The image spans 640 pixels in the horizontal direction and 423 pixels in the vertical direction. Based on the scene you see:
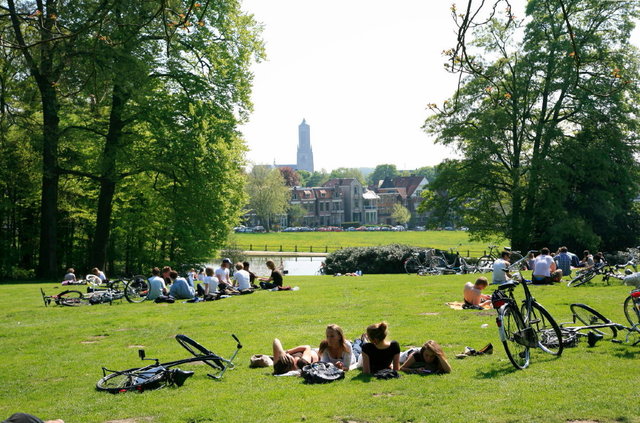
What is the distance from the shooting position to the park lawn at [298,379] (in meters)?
6.81

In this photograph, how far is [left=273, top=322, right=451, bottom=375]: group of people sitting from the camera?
860cm

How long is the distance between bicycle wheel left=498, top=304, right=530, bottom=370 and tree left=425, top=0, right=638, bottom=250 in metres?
25.7

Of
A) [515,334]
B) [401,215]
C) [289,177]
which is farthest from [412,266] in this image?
[289,177]

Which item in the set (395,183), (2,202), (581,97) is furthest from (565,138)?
(395,183)

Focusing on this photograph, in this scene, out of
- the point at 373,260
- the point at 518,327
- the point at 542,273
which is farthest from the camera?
the point at 373,260

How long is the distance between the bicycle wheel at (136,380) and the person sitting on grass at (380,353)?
2.75m

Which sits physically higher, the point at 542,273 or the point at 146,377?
the point at 542,273

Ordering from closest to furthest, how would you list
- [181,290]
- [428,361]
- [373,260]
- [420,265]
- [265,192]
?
1. [428,361]
2. [181,290]
3. [420,265]
4. [373,260]
5. [265,192]

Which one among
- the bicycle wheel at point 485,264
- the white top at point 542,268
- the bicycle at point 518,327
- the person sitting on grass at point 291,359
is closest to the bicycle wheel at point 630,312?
the bicycle at point 518,327

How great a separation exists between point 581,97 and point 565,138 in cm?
340

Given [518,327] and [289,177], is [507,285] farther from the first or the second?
[289,177]

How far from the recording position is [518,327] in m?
8.86

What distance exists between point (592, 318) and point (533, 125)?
28069mm

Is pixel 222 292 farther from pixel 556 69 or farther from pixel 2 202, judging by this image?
pixel 556 69
